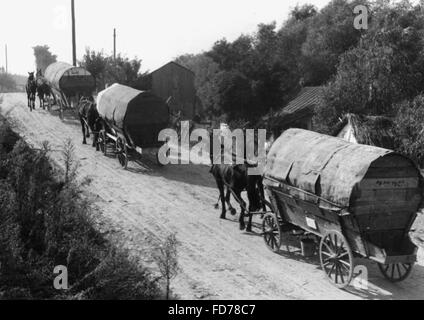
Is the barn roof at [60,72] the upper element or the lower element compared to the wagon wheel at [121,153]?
upper

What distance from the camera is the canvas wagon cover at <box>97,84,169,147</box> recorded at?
1777cm

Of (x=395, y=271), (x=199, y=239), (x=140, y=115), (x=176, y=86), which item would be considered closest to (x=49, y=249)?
(x=199, y=239)

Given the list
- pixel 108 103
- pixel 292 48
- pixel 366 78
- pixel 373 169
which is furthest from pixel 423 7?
pixel 373 169

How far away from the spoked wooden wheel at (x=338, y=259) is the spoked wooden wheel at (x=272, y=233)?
1.46 metres

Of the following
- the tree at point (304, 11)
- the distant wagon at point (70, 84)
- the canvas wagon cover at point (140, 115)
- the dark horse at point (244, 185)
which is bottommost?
the dark horse at point (244, 185)

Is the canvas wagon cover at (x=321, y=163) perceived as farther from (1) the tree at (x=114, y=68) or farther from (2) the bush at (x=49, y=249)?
(1) the tree at (x=114, y=68)

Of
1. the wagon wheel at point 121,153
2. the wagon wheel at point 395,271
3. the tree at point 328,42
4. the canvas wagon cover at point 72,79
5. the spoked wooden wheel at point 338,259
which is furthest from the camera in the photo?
the tree at point 328,42

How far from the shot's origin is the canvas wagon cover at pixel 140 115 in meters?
17.8

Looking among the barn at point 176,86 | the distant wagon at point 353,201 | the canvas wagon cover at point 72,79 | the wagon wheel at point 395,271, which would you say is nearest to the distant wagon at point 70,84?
the canvas wagon cover at point 72,79

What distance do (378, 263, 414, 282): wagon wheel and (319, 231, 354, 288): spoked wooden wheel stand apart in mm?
712

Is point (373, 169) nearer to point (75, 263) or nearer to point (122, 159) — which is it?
point (75, 263)

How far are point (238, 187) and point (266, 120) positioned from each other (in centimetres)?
1330
